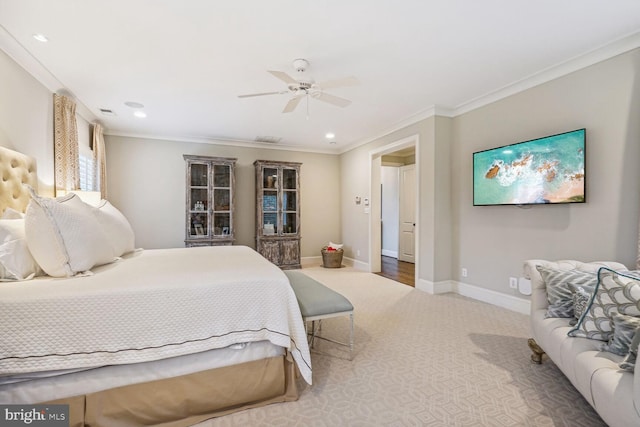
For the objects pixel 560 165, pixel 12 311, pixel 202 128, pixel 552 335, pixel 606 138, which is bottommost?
pixel 552 335

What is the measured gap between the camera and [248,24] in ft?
7.29

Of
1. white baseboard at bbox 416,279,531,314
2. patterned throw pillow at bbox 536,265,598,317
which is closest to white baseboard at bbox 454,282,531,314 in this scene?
white baseboard at bbox 416,279,531,314

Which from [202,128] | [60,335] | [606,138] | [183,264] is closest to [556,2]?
[606,138]

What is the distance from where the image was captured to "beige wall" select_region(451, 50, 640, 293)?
98.7 inches

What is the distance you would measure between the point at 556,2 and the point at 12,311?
3.69 m

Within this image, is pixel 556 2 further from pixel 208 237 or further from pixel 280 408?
pixel 208 237

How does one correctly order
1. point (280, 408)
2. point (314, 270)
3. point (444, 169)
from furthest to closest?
point (314, 270) < point (444, 169) < point (280, 408)

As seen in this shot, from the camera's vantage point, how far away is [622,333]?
1.51 m

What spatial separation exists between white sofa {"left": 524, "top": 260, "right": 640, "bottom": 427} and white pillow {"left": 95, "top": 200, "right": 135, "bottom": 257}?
3114 millimetres

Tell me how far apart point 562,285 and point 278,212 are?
458cm

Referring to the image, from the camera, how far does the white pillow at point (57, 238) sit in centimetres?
168

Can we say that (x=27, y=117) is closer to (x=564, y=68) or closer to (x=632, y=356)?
(x=632, y=356)

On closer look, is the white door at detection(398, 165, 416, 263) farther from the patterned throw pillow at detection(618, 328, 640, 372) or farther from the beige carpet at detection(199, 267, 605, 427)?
the patterned throw pillow at detection(618, 328, 640, 372)

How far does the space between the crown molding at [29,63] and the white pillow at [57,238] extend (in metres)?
1.67
